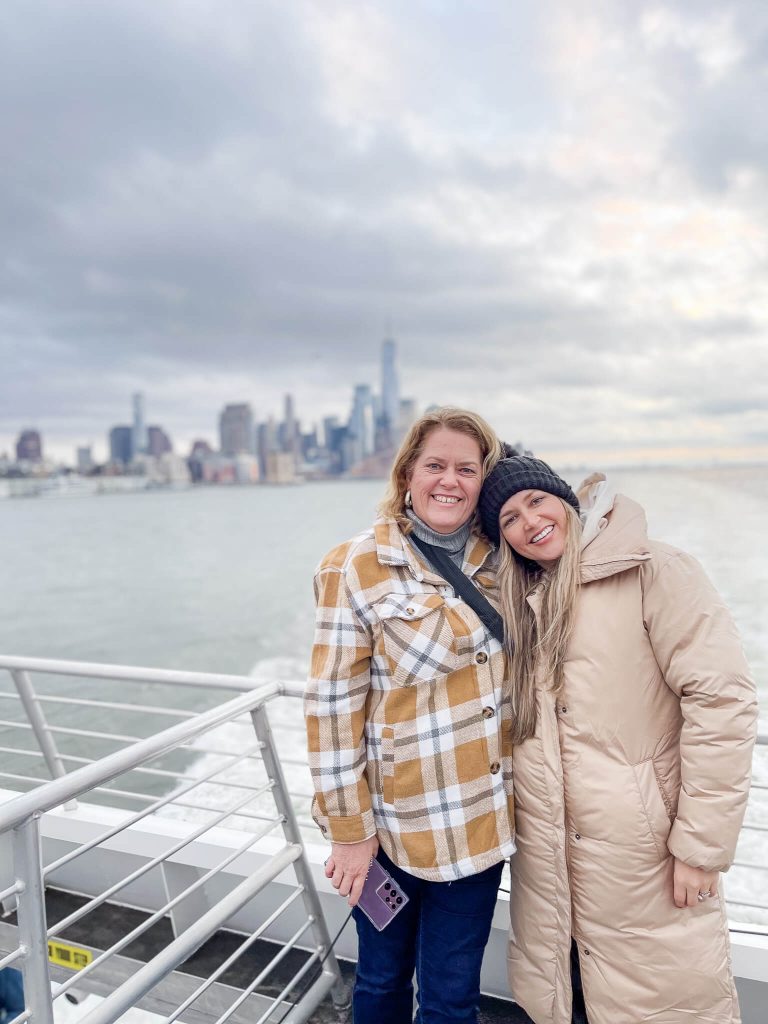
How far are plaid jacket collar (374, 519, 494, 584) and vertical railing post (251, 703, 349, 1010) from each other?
24.6 inches

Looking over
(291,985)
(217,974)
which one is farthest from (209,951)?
(217,974)

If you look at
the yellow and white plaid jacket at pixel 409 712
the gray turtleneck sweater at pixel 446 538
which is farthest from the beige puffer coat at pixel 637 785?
the gray turtleneck sweater at pixel 446 538

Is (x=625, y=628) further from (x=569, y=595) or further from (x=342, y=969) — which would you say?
(x=342, y=969)

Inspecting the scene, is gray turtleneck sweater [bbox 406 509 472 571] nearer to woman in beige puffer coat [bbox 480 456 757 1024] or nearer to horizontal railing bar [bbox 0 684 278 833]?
woman in beige puffer coat [bbox 480 456 757 1024]

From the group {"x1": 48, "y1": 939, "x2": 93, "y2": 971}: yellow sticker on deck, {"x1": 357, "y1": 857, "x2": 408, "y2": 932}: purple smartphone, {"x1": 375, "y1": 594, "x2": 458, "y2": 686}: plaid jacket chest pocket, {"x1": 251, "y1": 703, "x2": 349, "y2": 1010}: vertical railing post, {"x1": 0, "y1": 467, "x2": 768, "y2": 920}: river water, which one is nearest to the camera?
{"x1": 375, "y1": 594, "x2": 458, "y2": 686}: plaid jacket chest pocket

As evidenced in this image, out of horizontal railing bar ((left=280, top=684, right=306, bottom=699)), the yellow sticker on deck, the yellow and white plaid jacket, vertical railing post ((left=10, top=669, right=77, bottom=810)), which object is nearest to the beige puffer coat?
the yellow and white plaid jacket

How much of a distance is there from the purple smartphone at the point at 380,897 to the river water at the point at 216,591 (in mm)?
968

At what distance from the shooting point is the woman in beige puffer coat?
115 centimetres

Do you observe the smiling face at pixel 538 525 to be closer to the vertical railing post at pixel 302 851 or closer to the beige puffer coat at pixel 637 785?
the beige puffer coat at pixel 637 785

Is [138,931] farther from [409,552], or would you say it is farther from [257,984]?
[409,552]

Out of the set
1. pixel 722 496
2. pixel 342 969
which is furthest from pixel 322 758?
pixel 722 496

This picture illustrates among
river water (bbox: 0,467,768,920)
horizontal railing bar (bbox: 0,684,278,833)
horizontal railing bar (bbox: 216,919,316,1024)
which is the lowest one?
river water (bbox: 0,467,768,920)

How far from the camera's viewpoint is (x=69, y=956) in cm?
207

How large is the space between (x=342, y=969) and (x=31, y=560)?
91.7ft
